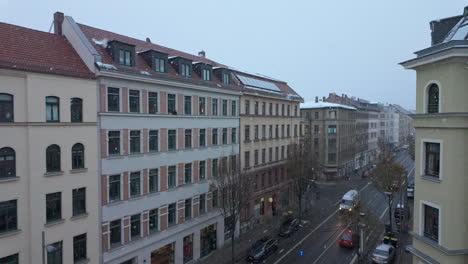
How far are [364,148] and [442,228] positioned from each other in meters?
77.8

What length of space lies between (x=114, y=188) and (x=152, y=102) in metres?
7.02

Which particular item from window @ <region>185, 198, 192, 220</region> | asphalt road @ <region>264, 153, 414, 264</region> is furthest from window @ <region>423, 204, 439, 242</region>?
window @ <region>185, 198, 192, 220</region>

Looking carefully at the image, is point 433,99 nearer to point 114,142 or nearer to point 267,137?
point 114,142

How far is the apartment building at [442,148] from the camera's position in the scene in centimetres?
1302

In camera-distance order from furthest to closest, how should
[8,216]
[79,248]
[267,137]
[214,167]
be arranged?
[267,137], [214,167], [79,248], [8,216]

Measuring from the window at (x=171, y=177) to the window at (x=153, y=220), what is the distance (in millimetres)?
2330

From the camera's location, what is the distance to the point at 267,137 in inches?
1585

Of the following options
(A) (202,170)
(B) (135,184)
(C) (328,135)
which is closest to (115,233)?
(B) (135,184)

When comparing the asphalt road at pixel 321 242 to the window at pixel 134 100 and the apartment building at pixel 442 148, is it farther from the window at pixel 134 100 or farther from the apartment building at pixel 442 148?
the window at pixel 134 100

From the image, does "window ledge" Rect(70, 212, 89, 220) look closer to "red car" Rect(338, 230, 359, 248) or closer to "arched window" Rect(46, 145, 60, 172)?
"arched window" Rect(46, 145, 60, 172)

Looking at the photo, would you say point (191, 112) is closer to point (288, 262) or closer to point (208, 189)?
point (208, 189)

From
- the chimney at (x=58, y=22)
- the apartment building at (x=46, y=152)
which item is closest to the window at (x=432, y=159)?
the apartment building at (x=46, y=152)

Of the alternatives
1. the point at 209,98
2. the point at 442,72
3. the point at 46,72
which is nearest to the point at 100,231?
the point at 46,72

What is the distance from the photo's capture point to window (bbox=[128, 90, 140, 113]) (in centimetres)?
2247
